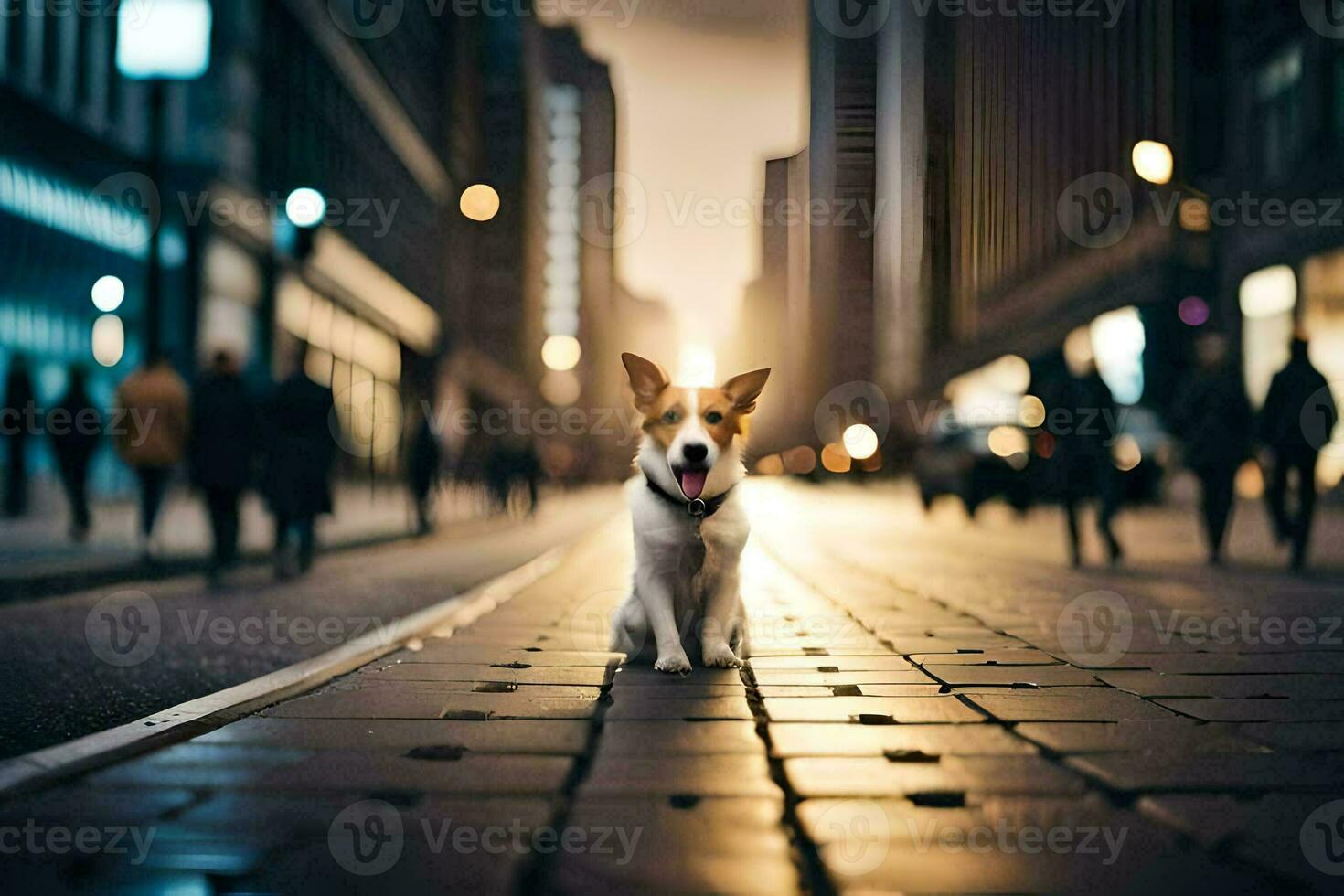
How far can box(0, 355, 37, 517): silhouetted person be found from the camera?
15914 mm

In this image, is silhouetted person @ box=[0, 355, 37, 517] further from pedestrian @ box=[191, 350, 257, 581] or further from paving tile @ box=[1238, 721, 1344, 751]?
paving tile @ box=[1238, 721, 1344, 751]

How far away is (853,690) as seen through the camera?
4637 mm

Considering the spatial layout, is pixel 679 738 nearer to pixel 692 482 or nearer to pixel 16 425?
pixel 692 482

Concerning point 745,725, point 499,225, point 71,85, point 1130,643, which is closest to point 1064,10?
point 71,85

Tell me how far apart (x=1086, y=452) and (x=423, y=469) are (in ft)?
33.9

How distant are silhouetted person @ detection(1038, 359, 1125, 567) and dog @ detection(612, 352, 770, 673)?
283 inches

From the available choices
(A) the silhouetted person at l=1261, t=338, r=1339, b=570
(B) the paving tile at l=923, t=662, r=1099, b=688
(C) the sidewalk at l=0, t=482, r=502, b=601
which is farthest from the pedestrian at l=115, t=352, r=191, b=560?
(A) the silhouetted person at l=1261, t=338, r=1339, b=570

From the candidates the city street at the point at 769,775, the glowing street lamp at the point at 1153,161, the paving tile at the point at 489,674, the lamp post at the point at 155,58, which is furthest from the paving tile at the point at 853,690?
the glowing street lamp at the point at 1153,161

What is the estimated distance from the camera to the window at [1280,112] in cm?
2622

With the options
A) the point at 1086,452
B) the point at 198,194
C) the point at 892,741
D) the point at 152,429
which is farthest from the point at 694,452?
the point at 198,194

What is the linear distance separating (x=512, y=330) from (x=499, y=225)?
26.4 feet

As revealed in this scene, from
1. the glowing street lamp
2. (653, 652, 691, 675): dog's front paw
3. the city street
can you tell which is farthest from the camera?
the glowing street lamp

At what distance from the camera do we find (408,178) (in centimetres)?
4756

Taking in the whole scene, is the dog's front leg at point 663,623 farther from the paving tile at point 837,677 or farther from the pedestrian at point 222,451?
the pedestrian at point 222,451
